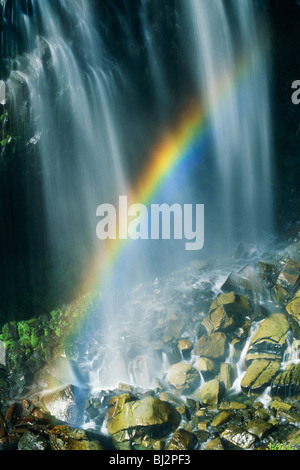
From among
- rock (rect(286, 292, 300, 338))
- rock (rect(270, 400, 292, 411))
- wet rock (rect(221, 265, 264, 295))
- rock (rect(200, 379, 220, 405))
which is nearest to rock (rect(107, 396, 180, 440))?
rock (rect(200, 379, 220, 405))

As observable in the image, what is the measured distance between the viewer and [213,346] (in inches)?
314

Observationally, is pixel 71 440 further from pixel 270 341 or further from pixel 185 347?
pixel 270 341

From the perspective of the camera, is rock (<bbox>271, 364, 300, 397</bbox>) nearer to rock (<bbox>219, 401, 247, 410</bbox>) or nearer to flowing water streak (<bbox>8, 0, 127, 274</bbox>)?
rock (<bbox>219, 401, 247, 410</bbox>)

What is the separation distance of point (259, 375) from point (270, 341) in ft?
2.94

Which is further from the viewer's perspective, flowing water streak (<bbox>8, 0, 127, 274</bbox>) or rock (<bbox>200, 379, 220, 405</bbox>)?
flowing water streak (<bbox>8, 0, 127, 274</bbox>)

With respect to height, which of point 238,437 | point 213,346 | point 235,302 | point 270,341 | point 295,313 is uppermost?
point 235,302

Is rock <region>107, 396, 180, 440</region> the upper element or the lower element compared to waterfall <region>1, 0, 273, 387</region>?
lower

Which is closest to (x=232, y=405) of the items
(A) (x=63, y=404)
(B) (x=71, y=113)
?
(A) (x=63, y=404)

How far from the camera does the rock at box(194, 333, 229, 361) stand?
25.7ft

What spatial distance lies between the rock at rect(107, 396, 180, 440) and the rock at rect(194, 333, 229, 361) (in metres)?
1.71

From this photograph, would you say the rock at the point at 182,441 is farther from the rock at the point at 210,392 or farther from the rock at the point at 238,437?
the rock at the point at 210,392

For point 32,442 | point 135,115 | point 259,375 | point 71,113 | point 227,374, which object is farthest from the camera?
point 135,115
